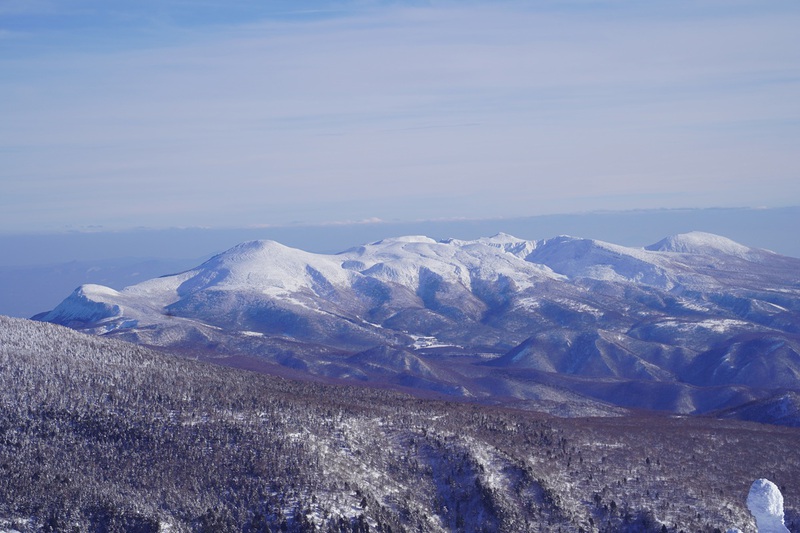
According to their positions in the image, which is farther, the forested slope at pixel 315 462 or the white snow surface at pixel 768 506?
the forested slope at pixel 315 462

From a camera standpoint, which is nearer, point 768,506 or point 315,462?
point 768,506

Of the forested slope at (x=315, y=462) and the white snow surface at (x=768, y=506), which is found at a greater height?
the white snow surface at (x=768, y=506)

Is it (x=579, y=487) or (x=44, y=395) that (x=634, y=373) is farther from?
(x=44, y=395)

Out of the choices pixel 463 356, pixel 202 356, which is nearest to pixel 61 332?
pixel 202 356

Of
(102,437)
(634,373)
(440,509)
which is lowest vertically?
(634,373)

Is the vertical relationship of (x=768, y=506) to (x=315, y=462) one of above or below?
above

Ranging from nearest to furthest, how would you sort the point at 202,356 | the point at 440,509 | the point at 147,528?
1. the point at 147,528
2. the point at 440,509
3. the point at 202,356

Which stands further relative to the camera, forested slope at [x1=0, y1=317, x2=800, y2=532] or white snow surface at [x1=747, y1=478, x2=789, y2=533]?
forested slope at [x1=0, y1=317, x2=800, y2=532]

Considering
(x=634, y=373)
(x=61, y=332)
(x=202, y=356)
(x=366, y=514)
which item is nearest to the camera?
(x=366, y=514)

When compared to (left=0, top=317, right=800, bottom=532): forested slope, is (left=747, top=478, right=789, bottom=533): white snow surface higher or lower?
higher

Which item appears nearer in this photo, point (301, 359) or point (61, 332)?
point (61, 332)

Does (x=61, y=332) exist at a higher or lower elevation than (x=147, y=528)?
higher
